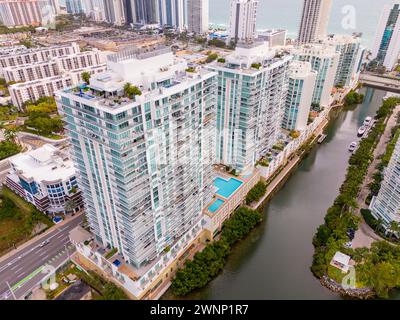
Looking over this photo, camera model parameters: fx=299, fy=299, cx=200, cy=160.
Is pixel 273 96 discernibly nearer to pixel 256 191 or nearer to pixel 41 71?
pixel 256 191

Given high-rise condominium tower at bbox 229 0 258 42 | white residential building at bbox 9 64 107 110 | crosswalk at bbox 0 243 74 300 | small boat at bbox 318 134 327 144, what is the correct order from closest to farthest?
crosswalk at bbox 0 243 74 300
small boat at bbox 318 134 327 144
white residential building at bbox 9 64 107 110
high-rise condominium tower at bbox 229 0 258 42

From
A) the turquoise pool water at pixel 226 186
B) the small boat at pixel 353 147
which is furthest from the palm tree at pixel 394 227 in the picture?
the small boat at pixel 353 147

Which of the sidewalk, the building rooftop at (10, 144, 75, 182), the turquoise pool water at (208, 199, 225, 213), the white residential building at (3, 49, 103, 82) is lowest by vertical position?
the sidewalk

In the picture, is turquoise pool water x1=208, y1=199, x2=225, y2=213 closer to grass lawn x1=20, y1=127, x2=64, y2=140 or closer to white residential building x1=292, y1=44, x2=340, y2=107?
grass lawn x1=20, y1=127, x2=64, y2=140

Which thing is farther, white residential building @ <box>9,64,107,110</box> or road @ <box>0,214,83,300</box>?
white residential building @ <box>9,64,107,110</box>

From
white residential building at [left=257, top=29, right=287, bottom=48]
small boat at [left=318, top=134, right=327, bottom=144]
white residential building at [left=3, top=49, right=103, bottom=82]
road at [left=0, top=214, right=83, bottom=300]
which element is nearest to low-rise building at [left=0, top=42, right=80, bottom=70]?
white residential building at [left=3, top=49, right=103, bottom=82]

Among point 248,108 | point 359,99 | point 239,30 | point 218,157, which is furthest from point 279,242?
Result: point 239,30

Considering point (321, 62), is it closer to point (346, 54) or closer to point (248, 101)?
point (346, 54)
